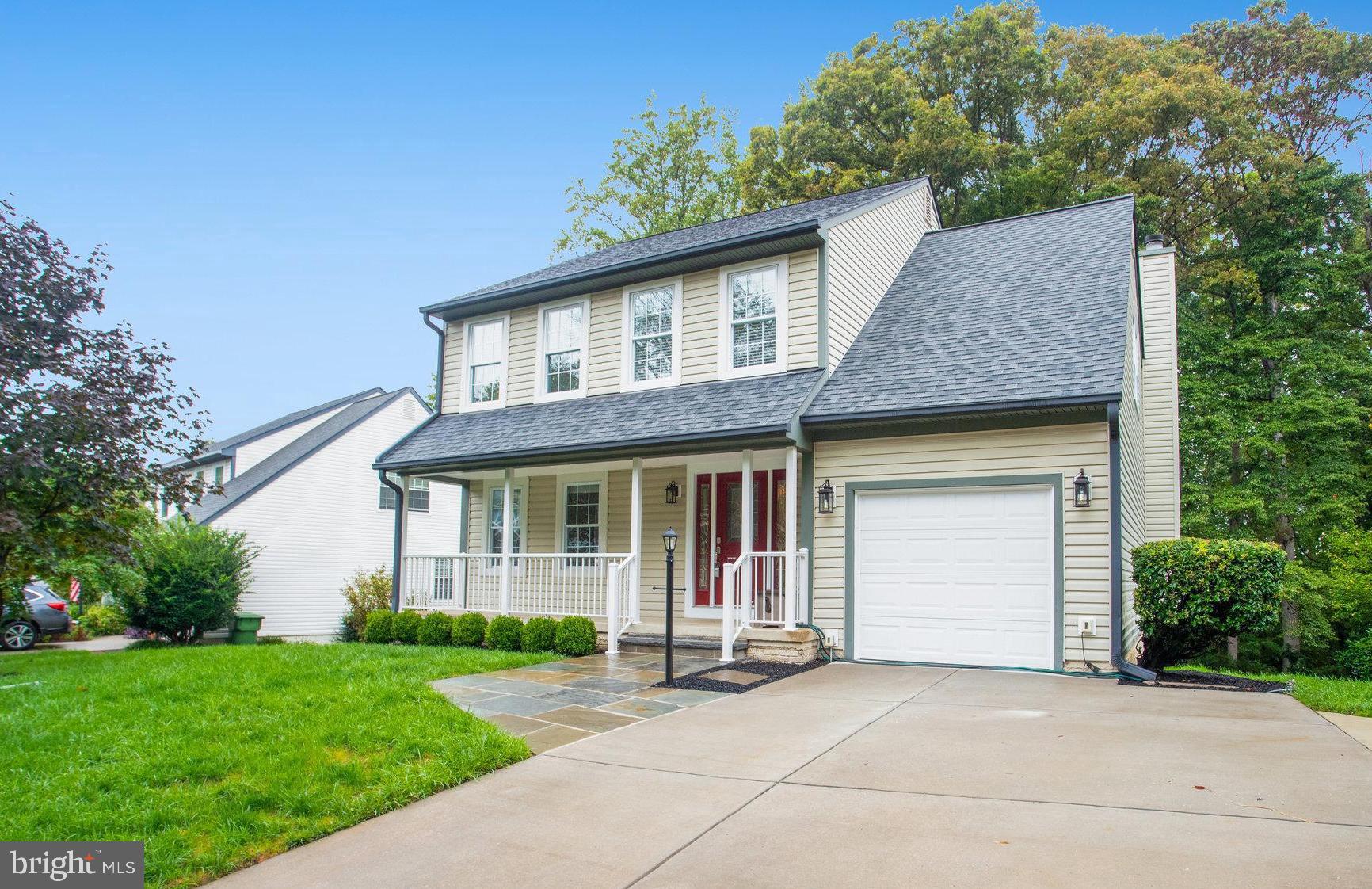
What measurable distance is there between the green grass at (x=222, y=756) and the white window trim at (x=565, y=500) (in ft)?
17.4

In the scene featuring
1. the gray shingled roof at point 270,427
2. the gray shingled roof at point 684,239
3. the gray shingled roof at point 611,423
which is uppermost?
the gray shingled roof at point 684,239

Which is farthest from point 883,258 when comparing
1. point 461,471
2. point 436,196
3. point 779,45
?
point 436,196

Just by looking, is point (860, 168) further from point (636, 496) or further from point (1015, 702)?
point (1015, 702)

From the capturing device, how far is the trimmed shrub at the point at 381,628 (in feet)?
39.9

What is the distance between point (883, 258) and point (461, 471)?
689cm

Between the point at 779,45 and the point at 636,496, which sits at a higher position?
the point at 779,45

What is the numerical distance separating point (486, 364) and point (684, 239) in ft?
12.1

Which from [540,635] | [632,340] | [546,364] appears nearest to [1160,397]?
[632,340]

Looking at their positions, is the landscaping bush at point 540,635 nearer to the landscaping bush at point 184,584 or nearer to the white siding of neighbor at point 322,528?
the landscaping bush at point 184,584

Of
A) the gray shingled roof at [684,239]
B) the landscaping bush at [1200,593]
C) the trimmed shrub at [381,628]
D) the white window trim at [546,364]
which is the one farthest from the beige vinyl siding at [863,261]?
the trimmed shrub at [381,628]

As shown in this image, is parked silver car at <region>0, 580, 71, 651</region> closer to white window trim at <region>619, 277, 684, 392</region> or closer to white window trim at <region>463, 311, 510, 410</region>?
white window trim at <region>463, 311, 510, 410</region>

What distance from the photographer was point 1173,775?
14.5 ft

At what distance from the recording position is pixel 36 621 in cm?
1734

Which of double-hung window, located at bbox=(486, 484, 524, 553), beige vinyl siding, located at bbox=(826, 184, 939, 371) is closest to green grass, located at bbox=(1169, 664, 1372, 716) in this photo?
beige vinyl siding, located at bbox=(826, 184, 939, 371)
